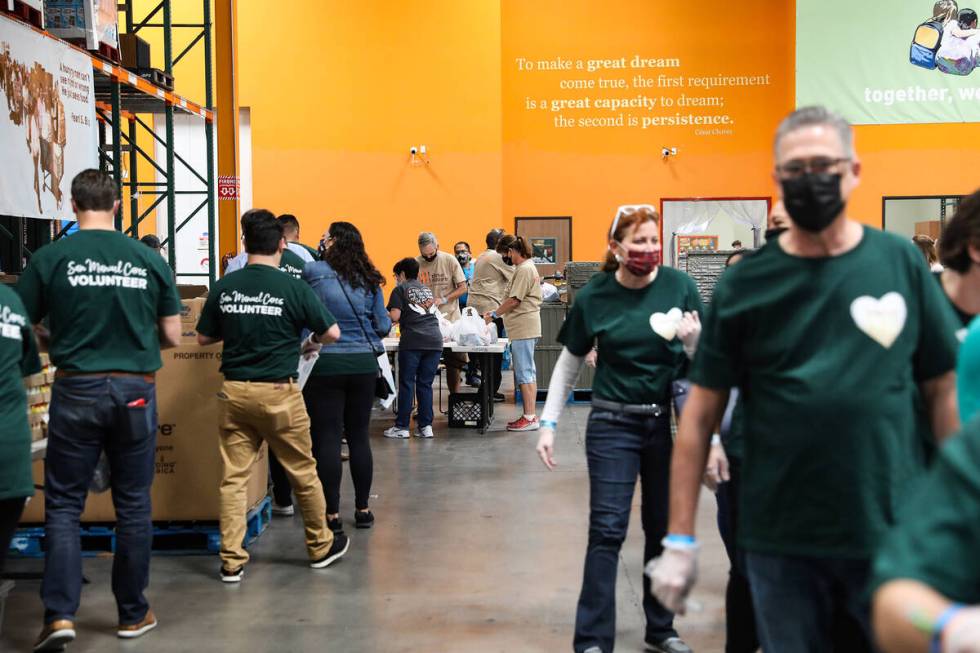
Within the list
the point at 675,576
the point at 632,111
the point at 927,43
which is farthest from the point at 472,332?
the point at 927,43

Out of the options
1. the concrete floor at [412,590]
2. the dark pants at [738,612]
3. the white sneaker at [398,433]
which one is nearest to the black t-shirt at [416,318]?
the white sneaker at [398,433]

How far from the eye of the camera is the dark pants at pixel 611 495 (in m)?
3.71

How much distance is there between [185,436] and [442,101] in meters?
12.4

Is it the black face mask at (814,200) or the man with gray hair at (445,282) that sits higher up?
the black face mask at (814,200)

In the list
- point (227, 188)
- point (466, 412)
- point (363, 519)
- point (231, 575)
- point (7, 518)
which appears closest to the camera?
point (7, 518)

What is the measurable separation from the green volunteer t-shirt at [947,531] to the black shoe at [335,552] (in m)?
4.36

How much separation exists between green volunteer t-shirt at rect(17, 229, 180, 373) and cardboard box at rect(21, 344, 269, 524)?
51.2 inches

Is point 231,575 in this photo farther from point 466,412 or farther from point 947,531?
point 466,412

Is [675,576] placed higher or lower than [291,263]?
lower

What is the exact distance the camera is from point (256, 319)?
4.82 m

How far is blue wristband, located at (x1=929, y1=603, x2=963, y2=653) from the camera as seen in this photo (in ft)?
3.64

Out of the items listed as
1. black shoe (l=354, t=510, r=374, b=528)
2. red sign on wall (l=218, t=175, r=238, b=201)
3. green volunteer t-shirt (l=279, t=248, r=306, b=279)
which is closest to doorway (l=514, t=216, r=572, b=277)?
red sign on wall (l=218, t=175, r=238, b=201)

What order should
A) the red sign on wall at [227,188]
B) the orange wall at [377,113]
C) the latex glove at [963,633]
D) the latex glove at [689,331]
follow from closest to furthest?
the latex glove at [963,633] < the latex glove at [689,331] < the red sign on wall at [227,188] < the orange wall at [377,113]

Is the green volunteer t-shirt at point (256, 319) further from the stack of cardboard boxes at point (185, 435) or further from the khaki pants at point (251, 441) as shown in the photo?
the stack of cardboard boxes at point (185, 435)
